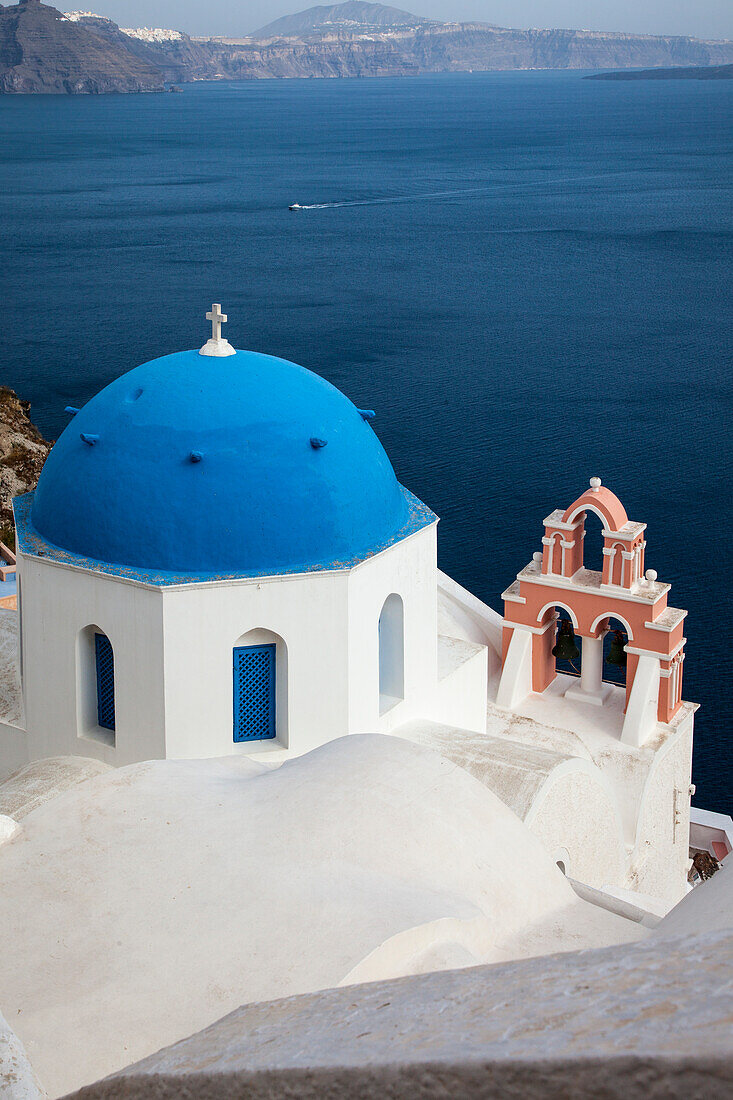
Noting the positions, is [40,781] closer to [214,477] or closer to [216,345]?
[214,477]

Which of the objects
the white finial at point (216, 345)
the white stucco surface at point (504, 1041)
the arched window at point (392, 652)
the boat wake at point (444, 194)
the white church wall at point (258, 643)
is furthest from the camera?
the boat wake at point (444, 194)

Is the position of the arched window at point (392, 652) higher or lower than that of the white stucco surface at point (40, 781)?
higher

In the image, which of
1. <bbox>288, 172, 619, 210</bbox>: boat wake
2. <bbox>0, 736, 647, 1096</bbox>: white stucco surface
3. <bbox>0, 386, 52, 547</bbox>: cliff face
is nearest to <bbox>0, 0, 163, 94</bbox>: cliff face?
<bbox>288, 172, 619, 210</bbox>: boat wake

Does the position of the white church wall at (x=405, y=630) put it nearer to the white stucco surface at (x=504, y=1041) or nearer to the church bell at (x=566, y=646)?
the church bell at (x=566, y=646)

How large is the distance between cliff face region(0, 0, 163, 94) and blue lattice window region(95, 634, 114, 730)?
19562 centimetres

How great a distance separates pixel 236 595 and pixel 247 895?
3.80 metres

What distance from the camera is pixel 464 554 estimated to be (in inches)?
1073

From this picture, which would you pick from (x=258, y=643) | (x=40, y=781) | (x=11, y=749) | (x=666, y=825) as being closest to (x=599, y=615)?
(x=666, y=825)

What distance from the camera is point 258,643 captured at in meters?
9.95

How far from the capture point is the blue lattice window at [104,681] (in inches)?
402

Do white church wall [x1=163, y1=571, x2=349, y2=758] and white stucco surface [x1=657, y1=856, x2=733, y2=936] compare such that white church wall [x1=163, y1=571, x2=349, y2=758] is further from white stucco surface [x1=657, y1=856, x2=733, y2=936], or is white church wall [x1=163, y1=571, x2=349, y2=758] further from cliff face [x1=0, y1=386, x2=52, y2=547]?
cliff face [x1=0, y1=386, x2=52, y2=547]

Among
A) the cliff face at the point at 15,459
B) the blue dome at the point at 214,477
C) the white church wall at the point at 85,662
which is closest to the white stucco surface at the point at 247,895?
the white church wall at the point at 85,662

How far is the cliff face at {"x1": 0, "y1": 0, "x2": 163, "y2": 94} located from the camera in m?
186

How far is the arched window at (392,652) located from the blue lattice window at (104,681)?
94.8 inches
